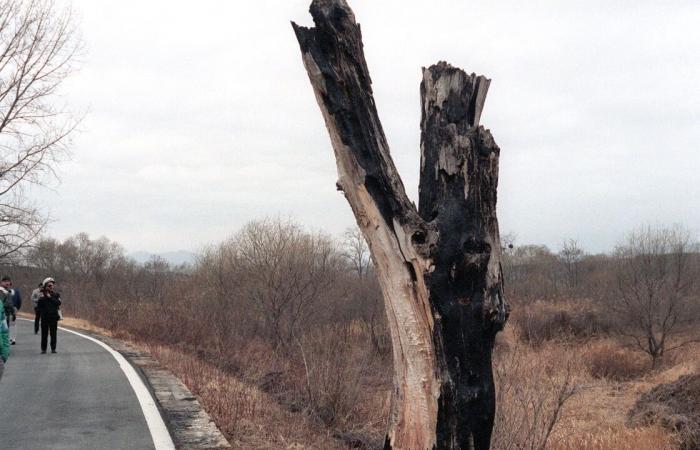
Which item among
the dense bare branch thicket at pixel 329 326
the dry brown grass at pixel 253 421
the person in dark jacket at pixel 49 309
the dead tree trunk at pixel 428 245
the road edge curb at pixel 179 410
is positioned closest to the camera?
the dead tree trunk at pixel 428 245

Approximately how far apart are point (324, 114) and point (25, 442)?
16.3 ft

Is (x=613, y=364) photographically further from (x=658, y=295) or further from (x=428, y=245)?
(x=428, y=245)

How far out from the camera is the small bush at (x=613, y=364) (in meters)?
27.2

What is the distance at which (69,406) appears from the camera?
30.4 feet

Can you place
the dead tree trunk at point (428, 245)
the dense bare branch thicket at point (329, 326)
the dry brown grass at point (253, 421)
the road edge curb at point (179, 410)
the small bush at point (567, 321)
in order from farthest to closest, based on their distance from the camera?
1. the small bush at point (567, 321)
2. the dense bare branch thicket at point (329, 326)
3. the dry brown grass at point (253, 421)
4. the road edge curb at point (179, 410)
5. the dead tree trunk at point (428, 245)

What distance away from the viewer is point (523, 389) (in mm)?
8453

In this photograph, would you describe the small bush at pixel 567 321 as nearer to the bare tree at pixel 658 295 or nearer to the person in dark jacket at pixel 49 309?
the bare tree at pixel 658 295

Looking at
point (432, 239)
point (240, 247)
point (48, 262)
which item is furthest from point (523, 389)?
point (48, 262)

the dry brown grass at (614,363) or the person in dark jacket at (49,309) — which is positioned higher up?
the person in dark jacket at (49,309)

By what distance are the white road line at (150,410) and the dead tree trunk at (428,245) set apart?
293 cm

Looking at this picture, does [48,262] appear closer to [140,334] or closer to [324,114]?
[140,334]

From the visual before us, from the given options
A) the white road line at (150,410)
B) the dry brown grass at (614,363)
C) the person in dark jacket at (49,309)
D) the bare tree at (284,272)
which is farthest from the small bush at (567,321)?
the white road line at (150,410)

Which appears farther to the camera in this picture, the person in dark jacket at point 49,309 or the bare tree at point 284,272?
the bare tree at point 284,272

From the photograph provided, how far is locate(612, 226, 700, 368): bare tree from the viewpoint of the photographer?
3044 centimetres
